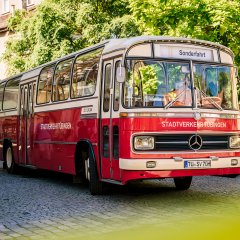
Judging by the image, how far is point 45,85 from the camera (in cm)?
1553

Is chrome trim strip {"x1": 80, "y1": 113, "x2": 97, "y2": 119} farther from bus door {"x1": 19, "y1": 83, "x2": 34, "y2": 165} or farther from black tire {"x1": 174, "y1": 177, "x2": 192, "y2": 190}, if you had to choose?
bus door {"x1": 19, "y1": 83, "x2": 34, "y2": 165}

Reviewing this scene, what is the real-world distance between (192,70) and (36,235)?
4.73 metres

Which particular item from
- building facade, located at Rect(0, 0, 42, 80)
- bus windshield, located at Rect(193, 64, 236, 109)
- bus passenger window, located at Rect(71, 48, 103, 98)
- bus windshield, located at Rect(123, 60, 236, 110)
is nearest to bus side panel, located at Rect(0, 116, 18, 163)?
bus passenger window, located at Rect(71, 48, 103, 98)

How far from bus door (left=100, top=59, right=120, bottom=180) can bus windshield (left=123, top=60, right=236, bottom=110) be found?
44cm

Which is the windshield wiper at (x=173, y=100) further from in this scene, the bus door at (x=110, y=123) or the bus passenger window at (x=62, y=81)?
the bus passenger window at (x=62, y=81)

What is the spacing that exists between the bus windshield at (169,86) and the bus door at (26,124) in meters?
6.19

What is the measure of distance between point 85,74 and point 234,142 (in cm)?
343

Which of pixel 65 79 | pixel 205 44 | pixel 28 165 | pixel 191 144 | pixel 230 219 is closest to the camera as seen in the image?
pixel 230 219

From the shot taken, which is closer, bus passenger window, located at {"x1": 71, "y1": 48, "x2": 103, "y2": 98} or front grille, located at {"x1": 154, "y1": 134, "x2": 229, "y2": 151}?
front grille, located at {"x1": 154, "y1": 134, "x2": 229, "y2": 151}

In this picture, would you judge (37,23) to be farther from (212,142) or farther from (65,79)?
(212,142)

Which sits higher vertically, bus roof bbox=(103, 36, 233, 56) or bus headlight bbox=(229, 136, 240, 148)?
bus roof bbox=(103, 36, 233, 56)

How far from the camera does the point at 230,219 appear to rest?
8812 mm

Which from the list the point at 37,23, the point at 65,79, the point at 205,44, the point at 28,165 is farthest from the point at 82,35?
the point at 205,44

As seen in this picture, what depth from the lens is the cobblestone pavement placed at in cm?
843
